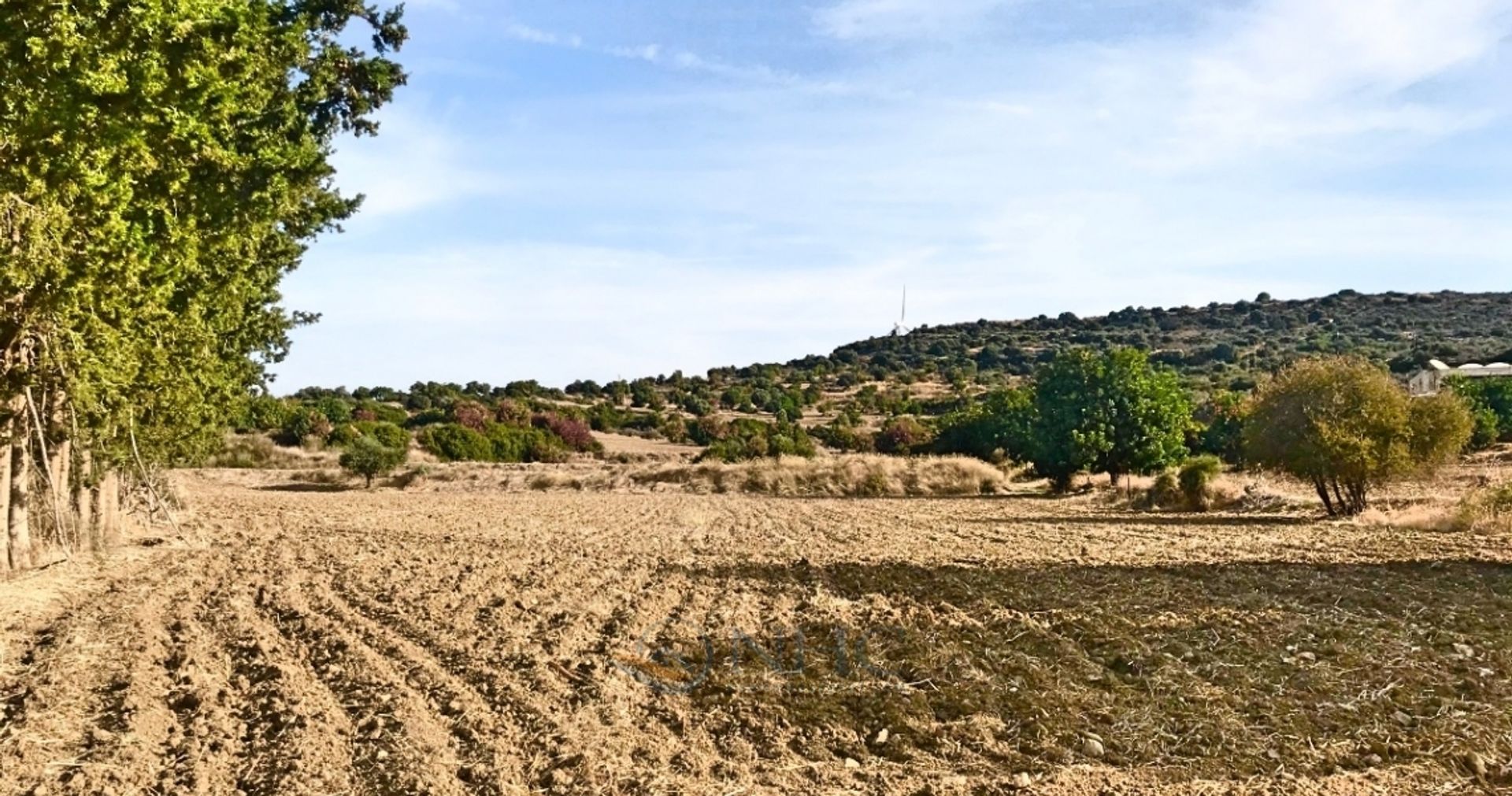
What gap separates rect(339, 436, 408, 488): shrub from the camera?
48219 millimetres

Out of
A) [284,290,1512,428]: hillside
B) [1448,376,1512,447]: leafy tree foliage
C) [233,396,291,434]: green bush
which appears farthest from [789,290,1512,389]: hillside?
[233,396,291,434]: green bush

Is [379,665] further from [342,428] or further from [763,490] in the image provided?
[342,428]

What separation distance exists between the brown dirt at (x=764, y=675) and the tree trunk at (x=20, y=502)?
50 centimetres

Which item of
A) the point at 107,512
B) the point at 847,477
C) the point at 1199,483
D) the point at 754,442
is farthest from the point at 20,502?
the point at 754,442

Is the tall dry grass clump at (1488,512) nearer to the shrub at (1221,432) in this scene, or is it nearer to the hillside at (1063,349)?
the shrub at (1221,432)

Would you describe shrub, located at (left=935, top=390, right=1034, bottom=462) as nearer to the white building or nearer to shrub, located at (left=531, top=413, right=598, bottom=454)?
the white building

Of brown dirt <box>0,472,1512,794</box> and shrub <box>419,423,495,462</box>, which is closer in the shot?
brown dirt <box>0,472,1512,794</box>

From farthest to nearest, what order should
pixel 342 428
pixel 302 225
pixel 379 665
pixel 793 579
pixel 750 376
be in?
pixel 750 376 → pixel 342 428 → pixel 302 225 → pixel 793 579 → pixel 379 665

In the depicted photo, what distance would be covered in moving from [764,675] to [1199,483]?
25782mm

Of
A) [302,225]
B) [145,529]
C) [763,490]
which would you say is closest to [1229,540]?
[302,225]

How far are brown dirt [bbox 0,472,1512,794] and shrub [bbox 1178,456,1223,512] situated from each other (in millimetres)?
14400

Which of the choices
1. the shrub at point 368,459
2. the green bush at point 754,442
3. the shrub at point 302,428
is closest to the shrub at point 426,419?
the shrub at point 302,428

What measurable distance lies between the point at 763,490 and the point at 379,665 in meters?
39.4

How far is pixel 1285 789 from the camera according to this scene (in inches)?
233
